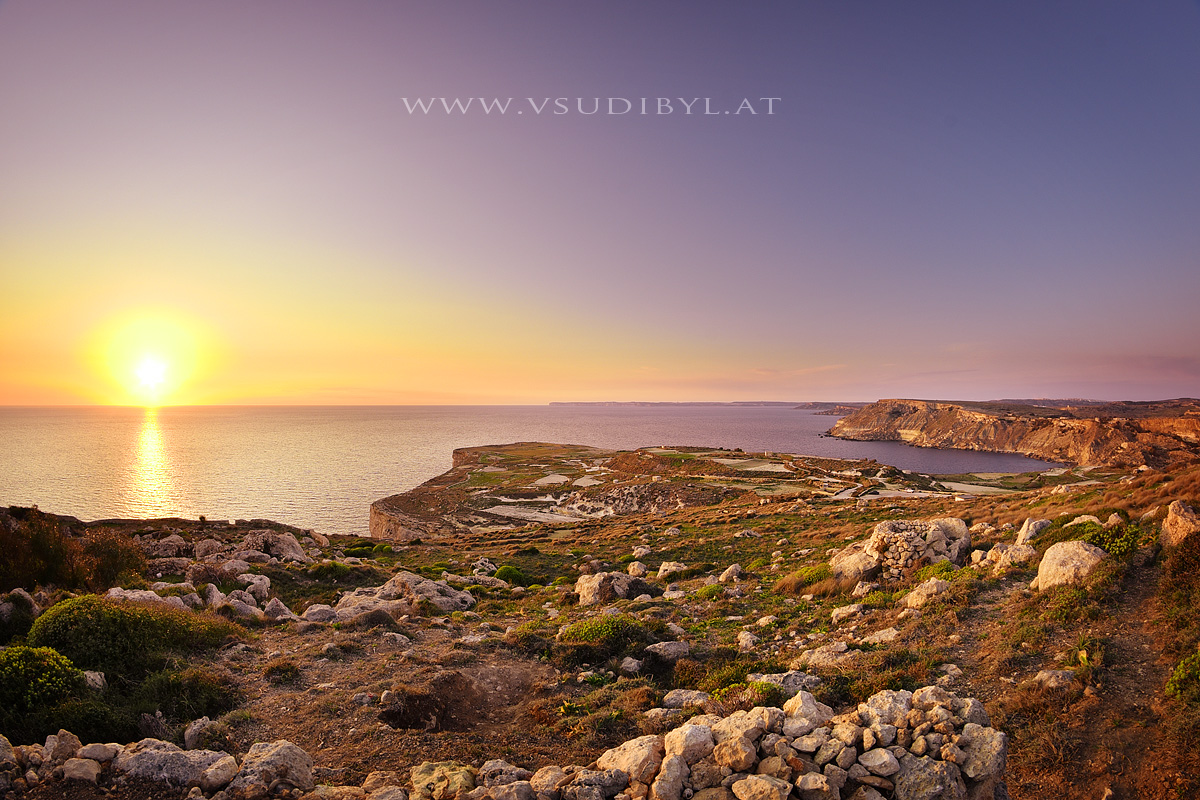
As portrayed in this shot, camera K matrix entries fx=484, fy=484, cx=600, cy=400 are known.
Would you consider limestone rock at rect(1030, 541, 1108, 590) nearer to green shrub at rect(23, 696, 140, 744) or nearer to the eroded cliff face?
green shrub at rect(23, 696, 140, 744)

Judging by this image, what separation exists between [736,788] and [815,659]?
6487 millimetres

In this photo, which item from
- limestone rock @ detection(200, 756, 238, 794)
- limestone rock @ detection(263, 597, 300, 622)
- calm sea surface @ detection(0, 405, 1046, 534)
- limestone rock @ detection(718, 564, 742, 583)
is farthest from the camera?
calm sea surface @ detection(0, 405, 1046, 534)

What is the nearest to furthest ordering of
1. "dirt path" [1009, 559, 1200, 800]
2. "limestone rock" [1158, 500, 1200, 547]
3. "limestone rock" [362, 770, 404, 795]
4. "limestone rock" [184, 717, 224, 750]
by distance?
"dirt path" [1009, 559, 1200, 800] → "limestone rock" [362, 770, 404, 795] → "limestone rock" [184, 717, 224, 750] → "limestone rock" [1158, 500, 1200, 547]

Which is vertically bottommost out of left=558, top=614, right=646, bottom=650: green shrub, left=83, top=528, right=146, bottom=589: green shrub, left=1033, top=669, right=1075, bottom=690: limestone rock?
left=83, top=528, right=146, bottom=589: green shrub

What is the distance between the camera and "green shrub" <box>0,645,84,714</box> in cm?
902

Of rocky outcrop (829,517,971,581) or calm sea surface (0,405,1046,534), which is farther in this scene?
calm sea surface (0,405,1046,534)

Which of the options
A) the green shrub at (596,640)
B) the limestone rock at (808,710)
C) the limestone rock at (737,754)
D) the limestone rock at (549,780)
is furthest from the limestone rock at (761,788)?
the green shrub at (596,640)

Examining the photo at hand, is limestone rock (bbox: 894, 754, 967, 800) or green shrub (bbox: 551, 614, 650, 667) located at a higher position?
limestone rock (bbox: 894, 754, 967, 800)

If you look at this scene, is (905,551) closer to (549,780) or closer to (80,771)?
(549,780)

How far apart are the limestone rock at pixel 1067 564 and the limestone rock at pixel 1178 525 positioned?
1.50 meters

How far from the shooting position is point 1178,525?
12625 millimetres

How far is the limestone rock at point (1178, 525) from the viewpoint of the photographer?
40.3 feet

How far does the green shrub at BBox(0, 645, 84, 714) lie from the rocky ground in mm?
1883

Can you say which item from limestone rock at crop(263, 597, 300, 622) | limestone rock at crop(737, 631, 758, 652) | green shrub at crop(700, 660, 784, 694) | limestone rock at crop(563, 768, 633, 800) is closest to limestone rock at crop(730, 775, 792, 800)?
limestone rock at crop(563, 768, 633, 800)
